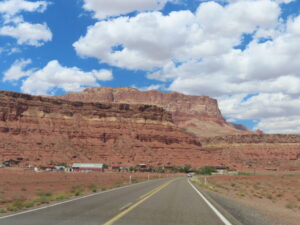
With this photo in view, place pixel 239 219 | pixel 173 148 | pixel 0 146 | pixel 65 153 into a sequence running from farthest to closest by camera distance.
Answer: pixel 173 148, pixel 65 153, pixel 0 146, pixel 239 219

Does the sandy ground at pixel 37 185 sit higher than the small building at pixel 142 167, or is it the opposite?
the small building at pixel 142 167

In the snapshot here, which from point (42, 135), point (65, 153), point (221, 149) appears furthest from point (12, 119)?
point (221, 149)

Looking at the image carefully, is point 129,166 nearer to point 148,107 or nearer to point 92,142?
point 92,142

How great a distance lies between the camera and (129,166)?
9712 centimetres

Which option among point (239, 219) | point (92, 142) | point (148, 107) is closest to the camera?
point (239, 219)

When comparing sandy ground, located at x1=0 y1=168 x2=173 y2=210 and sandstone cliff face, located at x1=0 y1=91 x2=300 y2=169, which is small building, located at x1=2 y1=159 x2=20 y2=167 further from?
sandy ground, located at x1=0 y1=168 x2=173 y2=210

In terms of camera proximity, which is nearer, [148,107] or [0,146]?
[0,146]

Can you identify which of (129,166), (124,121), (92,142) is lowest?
(129,166)

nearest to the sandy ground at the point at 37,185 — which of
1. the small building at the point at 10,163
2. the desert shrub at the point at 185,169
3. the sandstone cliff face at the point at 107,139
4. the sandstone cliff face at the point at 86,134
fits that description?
the small building at the point at 10,163

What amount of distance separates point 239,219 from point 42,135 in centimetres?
9548

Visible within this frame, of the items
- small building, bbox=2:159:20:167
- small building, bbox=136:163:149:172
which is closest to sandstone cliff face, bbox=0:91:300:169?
small building, bbox=2:159:20:167

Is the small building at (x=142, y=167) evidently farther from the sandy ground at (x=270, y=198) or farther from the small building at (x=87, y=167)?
the sandy ground at (x=270, y=198)

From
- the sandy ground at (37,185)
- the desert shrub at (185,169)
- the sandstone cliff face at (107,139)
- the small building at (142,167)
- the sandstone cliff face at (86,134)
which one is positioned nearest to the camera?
the sandy ground at (37,185)

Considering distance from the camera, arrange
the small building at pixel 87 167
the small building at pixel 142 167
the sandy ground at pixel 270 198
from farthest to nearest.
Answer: the small building at pixel 142 167, the small building at pixel 87 167, the sandy ground at pixel 270 198
